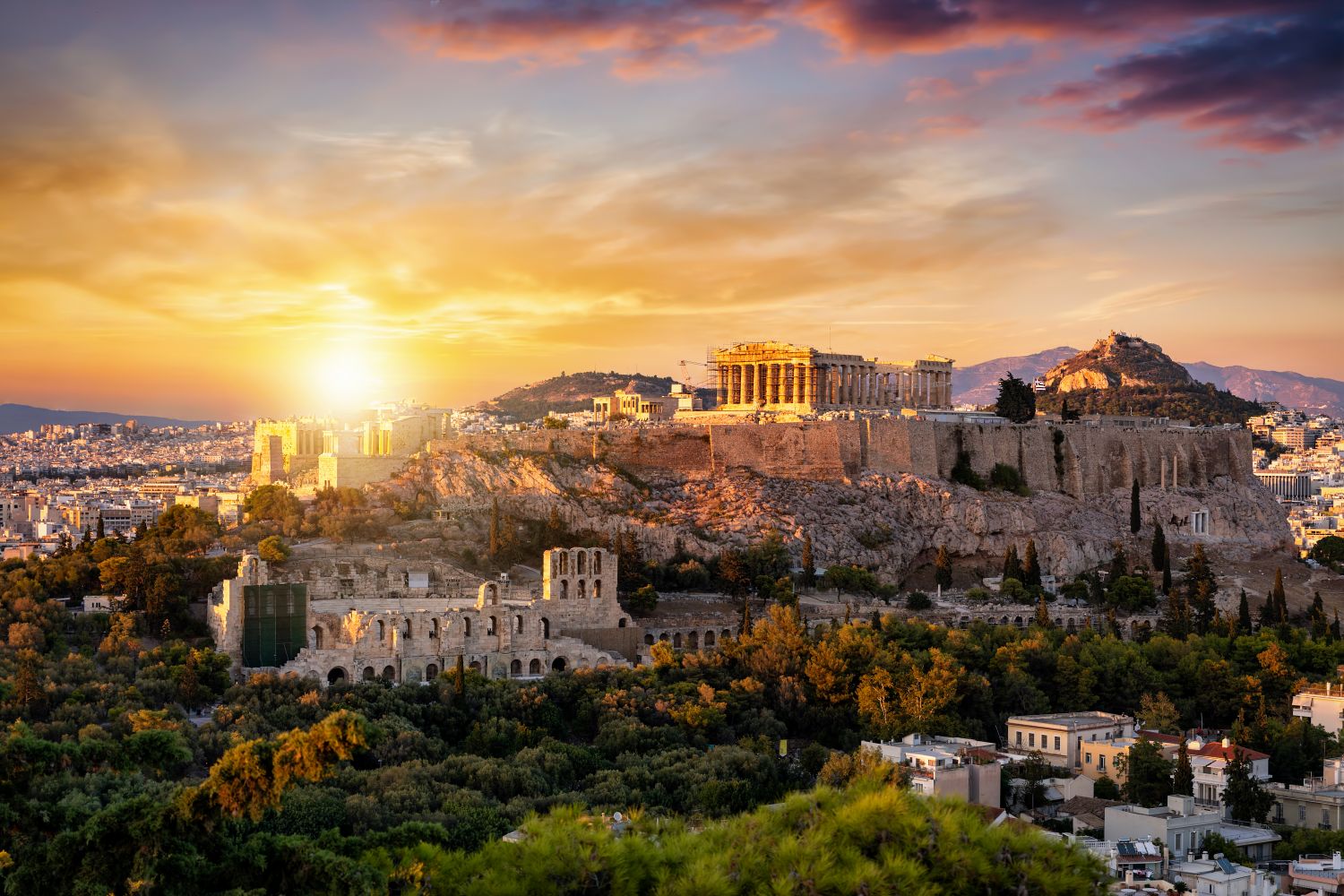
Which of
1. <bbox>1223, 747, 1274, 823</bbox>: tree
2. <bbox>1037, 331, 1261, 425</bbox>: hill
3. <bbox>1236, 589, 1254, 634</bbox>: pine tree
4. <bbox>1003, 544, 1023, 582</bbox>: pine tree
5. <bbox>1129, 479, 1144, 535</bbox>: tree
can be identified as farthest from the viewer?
<bbox>1037, 331, 1261, 425</bbox>: hill

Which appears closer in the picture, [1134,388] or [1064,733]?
[1064,733]

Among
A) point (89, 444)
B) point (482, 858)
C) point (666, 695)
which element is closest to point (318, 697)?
point (666, 695)

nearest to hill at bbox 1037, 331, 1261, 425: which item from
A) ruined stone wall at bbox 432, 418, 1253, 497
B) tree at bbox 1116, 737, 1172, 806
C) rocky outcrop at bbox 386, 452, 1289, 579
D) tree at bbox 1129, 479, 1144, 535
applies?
ruined stone wall at bbox 432, 418, 1253, 497

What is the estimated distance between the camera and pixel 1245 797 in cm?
2819

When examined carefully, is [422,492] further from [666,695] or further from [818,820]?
[818,820]

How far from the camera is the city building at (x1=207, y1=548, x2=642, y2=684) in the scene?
111 ft

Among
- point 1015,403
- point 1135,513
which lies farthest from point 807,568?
point 1015,403

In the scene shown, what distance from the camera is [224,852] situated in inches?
614

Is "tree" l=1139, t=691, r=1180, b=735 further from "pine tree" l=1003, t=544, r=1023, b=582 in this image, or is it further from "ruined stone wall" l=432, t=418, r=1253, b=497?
"ruined stone wall" l=432, t=418, r=1253, b=497

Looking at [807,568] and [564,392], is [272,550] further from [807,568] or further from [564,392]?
[564,392]

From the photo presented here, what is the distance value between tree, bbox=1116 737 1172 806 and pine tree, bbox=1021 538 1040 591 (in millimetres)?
19231

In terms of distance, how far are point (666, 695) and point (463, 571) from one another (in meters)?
10.9

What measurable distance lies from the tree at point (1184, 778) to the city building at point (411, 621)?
1290 cm

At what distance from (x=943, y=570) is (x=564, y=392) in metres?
86.6
